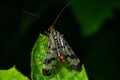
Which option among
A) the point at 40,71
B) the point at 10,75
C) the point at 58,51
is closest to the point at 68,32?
the point at 58,51

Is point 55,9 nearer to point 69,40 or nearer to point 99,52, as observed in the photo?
point 69,40

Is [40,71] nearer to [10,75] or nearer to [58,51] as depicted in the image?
[10,75]

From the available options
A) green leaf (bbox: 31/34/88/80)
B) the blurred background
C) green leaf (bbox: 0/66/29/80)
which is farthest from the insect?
the blurred background

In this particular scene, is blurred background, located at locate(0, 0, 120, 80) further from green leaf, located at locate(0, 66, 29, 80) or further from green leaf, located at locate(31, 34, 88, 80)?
green leaf, located at locate(0, 66, 29, 80)

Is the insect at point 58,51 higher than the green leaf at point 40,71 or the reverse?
the reverse

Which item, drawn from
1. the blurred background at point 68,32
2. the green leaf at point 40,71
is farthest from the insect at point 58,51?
the blurred background at point 68,32

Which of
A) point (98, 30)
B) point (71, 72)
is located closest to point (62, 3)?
point (98, 30)

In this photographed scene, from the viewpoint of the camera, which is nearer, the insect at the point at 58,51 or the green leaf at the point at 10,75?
the green leaf at the point at 10,75

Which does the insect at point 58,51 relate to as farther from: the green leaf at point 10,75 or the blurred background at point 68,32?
the blurred background at point 68,32
